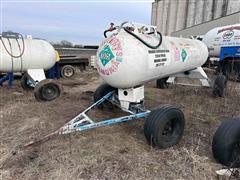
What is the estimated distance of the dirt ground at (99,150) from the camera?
2596 millimetres

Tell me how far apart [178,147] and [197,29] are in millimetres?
18253

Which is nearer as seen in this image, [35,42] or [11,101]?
[11,101]

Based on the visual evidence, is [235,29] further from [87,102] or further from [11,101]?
[11,101]

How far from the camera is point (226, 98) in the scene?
6.14 metres

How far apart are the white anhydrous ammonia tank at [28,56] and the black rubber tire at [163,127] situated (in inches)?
167

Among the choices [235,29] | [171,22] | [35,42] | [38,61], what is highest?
[171,22]

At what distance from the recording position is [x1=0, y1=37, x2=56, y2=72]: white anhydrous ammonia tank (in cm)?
573

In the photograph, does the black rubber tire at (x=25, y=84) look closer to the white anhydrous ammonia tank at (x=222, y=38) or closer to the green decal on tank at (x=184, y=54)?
the green decal on tank at (x=184, y=54)

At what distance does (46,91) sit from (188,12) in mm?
26935

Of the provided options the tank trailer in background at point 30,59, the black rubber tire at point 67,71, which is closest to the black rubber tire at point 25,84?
the tank trailer in background at point 30,59

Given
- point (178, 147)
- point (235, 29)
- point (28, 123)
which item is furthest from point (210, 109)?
point (235, 29)

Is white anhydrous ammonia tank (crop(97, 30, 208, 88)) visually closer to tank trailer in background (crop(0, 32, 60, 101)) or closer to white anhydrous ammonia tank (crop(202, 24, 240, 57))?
tank trailer in background (crop(0, 32, 60, 101))

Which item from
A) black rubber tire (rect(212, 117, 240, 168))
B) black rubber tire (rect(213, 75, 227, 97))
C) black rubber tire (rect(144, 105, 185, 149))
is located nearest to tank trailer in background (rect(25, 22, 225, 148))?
black rubber tire (rect(144, 105, 185, 149))

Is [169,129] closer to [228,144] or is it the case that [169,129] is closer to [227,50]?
[228,144]
